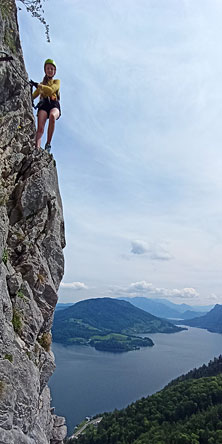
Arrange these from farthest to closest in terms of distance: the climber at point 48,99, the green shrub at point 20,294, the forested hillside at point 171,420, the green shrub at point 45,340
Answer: the forested hillside at point 171,420 → the green shrub at point 45,340 → the climber at point 48,99 → the green shrub at point 20,294

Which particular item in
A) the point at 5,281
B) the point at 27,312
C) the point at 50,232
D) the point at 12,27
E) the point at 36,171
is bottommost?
the point at 27,312

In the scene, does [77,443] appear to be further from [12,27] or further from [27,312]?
[12,27]

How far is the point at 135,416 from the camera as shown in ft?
199

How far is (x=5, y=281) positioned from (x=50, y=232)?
3.17 m

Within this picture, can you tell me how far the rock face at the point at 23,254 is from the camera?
683cm

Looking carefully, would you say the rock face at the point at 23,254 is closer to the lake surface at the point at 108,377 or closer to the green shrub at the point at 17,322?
the green shrub at the point at 17,322

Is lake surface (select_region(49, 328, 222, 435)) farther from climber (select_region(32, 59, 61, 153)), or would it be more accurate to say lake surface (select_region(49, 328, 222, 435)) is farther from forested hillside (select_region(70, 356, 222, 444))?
climber (select_region(32, 59, 61, 153))

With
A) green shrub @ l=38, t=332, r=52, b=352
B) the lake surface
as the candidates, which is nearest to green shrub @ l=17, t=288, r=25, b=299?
green shrub @ l=38, t=332, r=52, b=352

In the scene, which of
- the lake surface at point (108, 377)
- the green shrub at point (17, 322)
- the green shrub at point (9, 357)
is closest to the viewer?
the green shrub at point (9, 357)

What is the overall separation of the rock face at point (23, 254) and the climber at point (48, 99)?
649mm

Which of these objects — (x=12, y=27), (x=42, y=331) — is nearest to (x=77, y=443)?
(x=42, y=331)

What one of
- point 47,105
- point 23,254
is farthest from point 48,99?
point 23,254

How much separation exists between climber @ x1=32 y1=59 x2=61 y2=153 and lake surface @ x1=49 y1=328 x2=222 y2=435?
8162cm

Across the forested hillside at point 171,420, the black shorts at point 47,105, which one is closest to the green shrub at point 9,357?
the black shorts at point 47,105
